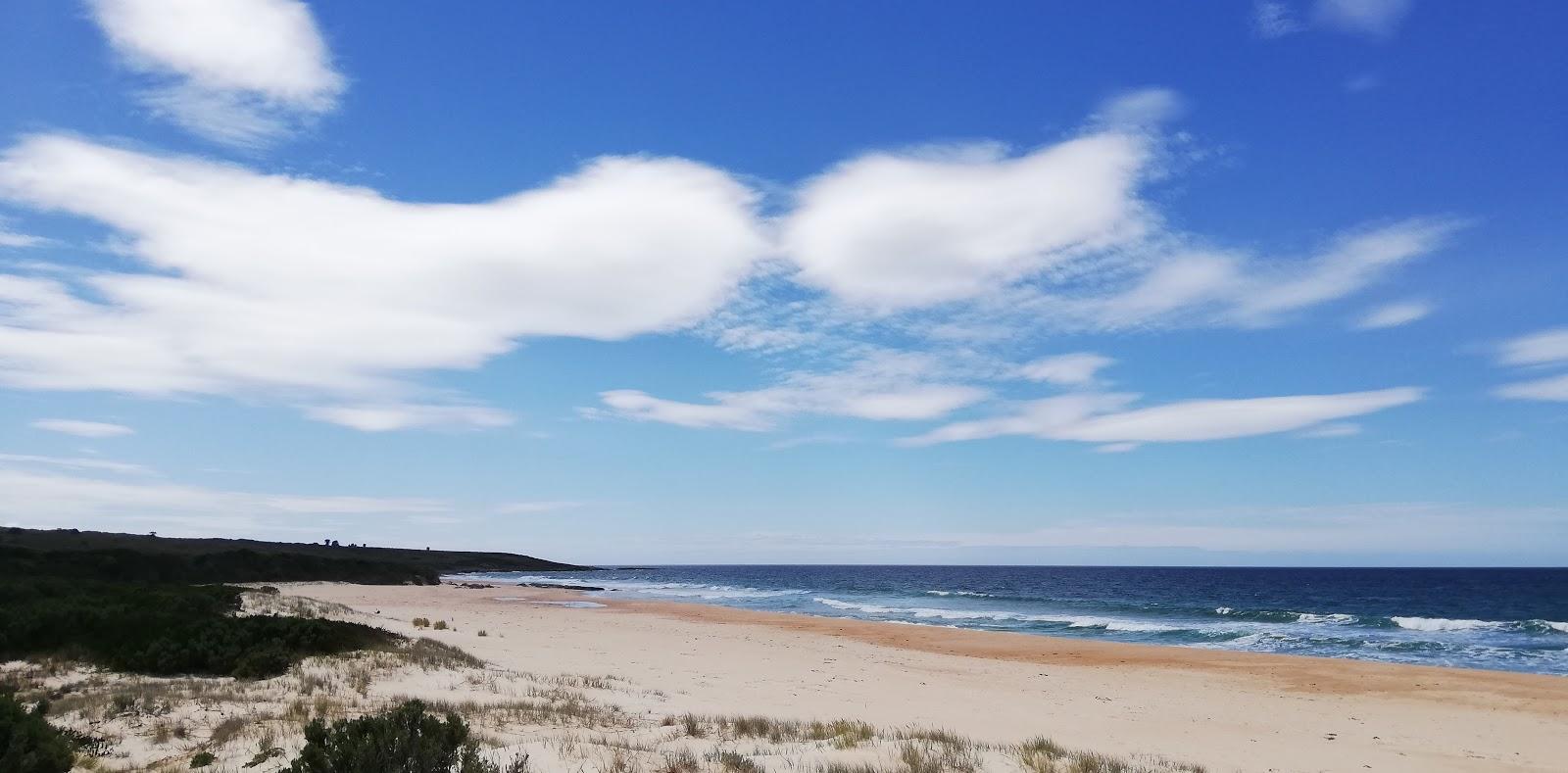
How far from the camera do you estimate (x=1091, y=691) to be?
21.0 m

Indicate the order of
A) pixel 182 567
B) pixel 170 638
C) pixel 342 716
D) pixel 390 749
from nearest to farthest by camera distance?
pixel 390 749
pixel 342 716
pixel 170 638
pixel 182 567

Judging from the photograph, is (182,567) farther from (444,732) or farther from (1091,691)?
(444,732)

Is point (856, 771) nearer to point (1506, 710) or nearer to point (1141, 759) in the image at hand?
point (1141, 759)

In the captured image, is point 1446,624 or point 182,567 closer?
point 1446,624

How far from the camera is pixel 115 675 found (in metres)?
14.1


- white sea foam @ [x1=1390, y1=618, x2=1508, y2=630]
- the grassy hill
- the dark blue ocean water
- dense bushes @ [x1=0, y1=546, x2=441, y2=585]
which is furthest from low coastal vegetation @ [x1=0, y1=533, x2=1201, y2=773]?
white sea foam @ [x1=1390, y1=618, x2=1508, y2=630]

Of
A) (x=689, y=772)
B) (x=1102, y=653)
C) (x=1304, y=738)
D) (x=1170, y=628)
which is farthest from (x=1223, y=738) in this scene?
(x=1170, y=628)

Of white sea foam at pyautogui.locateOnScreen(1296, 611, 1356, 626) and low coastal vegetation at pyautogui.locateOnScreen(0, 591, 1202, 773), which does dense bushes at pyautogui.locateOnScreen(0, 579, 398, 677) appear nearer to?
low coastal vegetation at pyautogui.locateOnScreen(0, 591, 1202, 773)

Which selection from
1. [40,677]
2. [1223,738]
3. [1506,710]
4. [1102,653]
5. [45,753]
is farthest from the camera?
[1102,653]

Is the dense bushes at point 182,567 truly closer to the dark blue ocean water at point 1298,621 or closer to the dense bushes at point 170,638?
the dense bushes at point 170,638

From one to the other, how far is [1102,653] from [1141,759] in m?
22.6

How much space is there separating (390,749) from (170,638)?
11.7m

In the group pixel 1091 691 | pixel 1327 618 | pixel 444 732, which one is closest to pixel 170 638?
pixel 444 732

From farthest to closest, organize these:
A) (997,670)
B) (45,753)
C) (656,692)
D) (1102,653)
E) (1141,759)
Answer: (1102,653), (997,670), (656,692), (1141,759), (45,753)
